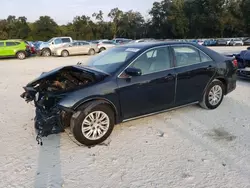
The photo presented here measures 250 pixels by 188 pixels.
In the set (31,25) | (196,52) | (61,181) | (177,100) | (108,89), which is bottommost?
(61,181)

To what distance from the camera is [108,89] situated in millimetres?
3805

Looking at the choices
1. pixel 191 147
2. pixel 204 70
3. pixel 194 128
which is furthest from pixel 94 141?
pixel 204 70

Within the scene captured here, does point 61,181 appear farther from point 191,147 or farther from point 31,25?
point 31,25

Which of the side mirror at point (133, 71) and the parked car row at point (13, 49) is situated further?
the parked car row at point (13, 49)

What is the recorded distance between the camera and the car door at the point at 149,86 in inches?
157

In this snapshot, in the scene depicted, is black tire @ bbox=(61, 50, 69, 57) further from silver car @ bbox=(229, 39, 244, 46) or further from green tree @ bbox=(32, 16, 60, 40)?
green tree @ bbox=(32, 16, 60, 40)

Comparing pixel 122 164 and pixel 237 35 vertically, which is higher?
pixel 237 35

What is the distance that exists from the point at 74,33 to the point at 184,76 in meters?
67.3

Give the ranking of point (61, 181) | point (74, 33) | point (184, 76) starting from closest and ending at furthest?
1. point (61, 181)
2. point (184, 76)
3. point (74, 33)

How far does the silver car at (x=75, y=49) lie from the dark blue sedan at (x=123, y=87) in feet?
58.1

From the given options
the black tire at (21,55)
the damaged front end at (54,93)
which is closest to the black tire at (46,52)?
the black tire at (21,55)

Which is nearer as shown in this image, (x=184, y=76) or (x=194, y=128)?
(x=194, y=128)

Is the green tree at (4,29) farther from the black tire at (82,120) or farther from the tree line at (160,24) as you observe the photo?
the black tire at (82,120)

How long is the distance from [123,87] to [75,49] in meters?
19.2
